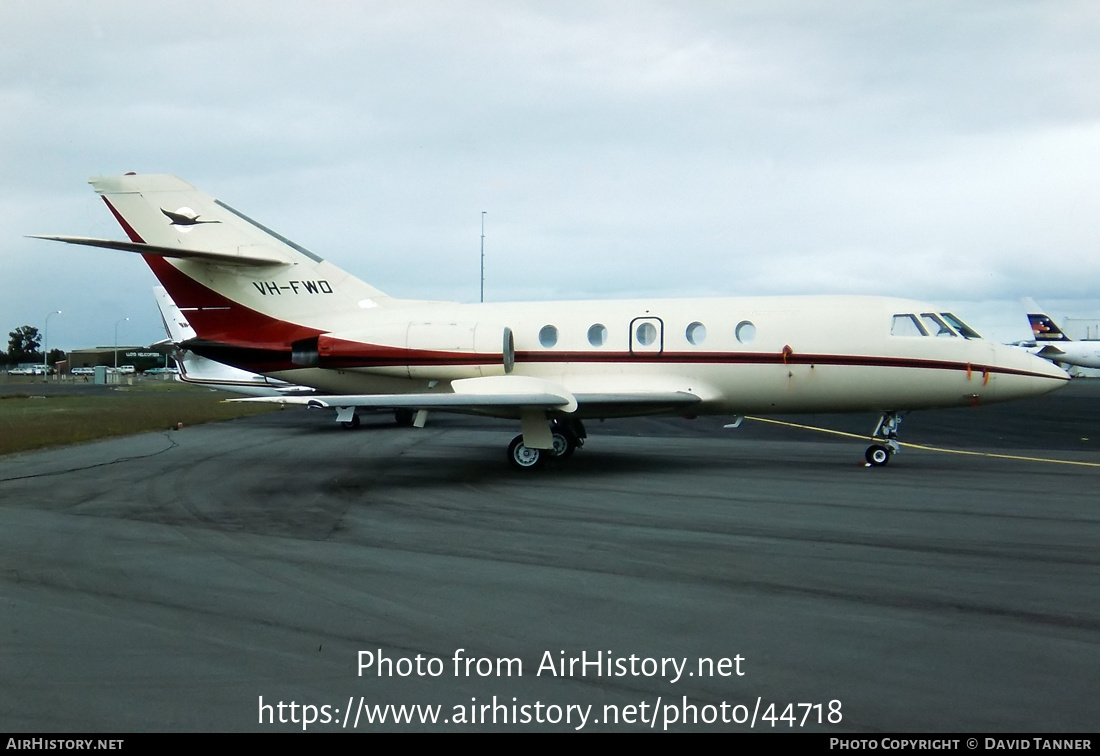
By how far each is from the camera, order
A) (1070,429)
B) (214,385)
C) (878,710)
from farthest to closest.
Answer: (214,385) → (1070,429) → (878,710)

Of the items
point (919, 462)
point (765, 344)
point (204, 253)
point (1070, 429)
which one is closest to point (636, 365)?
point (765, 344)

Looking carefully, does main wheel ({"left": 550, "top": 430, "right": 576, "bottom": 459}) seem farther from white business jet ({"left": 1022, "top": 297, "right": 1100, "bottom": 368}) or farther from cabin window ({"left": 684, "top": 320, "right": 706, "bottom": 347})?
white business jet ({"left": 1022, "top": 297, "right": 1100, "bottom": 368})

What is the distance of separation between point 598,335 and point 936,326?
575cm

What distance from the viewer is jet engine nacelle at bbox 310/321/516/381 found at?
48.3 ft

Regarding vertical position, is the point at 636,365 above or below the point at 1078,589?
above

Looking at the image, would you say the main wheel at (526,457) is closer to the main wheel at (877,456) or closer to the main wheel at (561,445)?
the main wheel at (561,445)

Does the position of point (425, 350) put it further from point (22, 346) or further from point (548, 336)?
point (22, 346)

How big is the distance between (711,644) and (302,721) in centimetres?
239

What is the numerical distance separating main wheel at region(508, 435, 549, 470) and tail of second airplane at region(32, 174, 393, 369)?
4514 mm

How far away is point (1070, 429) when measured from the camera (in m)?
24.1

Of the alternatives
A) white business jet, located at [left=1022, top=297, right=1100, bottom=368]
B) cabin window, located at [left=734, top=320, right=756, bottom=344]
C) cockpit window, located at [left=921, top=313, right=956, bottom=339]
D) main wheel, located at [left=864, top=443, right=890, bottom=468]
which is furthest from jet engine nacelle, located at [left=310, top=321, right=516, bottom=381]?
white business jet, located at [left=1022, top=297, right=1100, bottom=368]

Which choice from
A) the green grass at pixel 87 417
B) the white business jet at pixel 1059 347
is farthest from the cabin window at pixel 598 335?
the white business jet at pixel 1059 347

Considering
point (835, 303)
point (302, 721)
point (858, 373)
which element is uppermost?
point (835, 303)

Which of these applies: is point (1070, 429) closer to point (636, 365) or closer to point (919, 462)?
point (919, 462)
